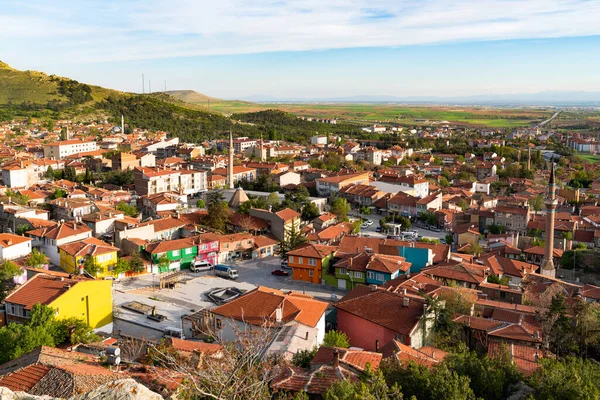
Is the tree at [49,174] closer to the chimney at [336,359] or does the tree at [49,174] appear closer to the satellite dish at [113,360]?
the satellite dish at [113,360]

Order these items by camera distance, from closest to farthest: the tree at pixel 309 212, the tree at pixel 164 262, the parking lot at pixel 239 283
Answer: the parking lot at pixel 239 283 → the tree at pixel 164 262 → the tree at pixel 309 212

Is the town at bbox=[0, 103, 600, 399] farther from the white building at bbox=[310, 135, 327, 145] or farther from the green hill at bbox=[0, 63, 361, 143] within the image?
the white building at bbox=[310, 135, 327, 145]

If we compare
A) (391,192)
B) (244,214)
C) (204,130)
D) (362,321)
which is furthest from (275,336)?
(204,130)

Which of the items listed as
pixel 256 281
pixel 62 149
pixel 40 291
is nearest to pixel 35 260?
pixel 40 291

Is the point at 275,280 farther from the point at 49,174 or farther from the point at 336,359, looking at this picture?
the point at 49,174

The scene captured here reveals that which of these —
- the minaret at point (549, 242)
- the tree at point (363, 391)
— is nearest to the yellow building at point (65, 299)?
the tree at point (363, 391)

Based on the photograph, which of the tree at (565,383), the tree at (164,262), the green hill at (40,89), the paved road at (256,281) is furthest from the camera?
the green hill at (40,89)

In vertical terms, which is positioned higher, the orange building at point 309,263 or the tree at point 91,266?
the tree at point 91,266

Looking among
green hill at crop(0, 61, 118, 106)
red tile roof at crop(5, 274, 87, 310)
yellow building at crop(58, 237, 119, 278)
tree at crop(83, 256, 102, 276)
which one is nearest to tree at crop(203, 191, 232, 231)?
yellow building at crop(58, 237, 119, 278)
